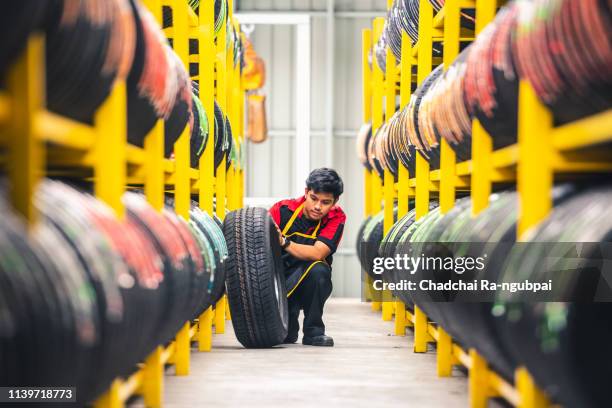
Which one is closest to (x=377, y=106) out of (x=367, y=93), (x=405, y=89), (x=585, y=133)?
(x=367, y=93)

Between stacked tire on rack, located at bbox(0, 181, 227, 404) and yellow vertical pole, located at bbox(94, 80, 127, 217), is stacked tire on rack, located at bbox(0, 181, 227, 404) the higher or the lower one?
the lower one

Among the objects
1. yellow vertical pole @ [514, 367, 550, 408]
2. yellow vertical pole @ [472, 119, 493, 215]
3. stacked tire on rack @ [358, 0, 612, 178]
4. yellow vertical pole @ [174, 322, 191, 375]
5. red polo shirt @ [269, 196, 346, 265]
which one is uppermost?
stacked tire on rack @ [358, 0, 612, 178]

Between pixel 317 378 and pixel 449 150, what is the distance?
4.12 feet

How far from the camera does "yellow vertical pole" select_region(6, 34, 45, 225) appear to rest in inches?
60.9

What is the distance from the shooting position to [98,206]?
2.17 meters

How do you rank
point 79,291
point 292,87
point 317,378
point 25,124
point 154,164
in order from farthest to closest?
1. point 292,87
2. point 317,378
3. point 154,164
4. point 79,291
5. point 25,124

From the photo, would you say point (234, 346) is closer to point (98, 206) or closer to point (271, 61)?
point (98, 206)

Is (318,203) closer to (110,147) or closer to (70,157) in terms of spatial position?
(110,147)

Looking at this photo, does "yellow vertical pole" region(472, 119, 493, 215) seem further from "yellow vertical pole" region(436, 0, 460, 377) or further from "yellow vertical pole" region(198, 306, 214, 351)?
"yellow vertical pole" region(198, 306, 214, 351)

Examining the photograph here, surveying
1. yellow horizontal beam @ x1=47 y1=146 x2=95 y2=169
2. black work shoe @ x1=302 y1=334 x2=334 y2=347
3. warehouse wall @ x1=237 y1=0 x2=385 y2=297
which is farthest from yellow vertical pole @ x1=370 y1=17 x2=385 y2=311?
yellow horizontal beam @ x1=47 y1=146 x2=95 y2=169

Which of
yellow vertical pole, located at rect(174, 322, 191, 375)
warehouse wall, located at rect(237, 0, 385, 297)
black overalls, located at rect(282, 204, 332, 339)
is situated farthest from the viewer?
warehouse wall, located at rect(237, 0, 385, 297)

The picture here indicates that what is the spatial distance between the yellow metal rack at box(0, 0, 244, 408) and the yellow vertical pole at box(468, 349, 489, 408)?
3.95 ft

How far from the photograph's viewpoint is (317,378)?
12.8 feet

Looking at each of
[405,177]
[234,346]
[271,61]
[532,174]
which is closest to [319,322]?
[234,346]
